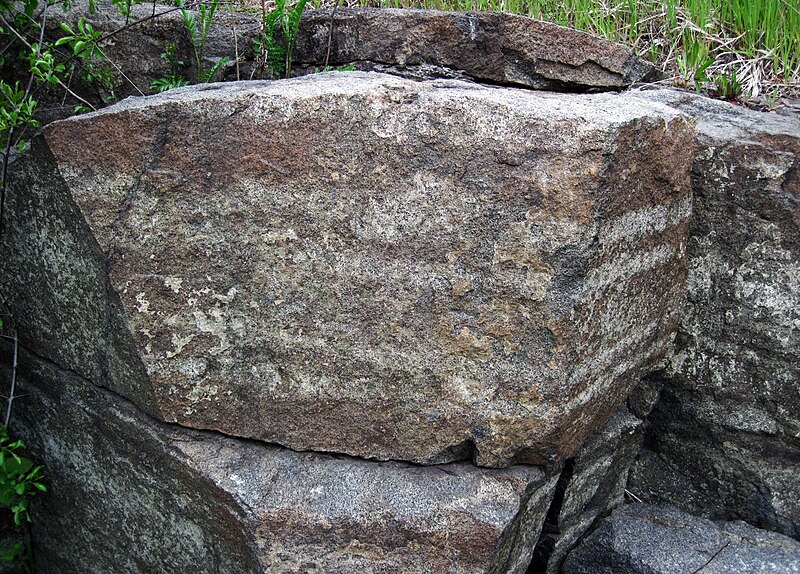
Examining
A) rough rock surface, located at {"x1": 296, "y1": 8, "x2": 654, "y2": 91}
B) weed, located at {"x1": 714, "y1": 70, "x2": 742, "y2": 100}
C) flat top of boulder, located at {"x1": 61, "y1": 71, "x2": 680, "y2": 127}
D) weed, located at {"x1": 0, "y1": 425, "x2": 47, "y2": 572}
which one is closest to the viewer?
flat top of boulder, located at {"x1": 61, "y1": 71, "x2": 680, "y2": 127}

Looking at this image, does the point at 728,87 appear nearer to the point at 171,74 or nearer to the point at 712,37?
the point at 712,37

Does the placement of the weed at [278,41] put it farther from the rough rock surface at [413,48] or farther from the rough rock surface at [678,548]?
the rough rock surface at [678,548]

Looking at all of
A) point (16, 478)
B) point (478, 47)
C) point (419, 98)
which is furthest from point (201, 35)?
point (16, 478)

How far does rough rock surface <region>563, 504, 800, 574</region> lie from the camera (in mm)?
1999

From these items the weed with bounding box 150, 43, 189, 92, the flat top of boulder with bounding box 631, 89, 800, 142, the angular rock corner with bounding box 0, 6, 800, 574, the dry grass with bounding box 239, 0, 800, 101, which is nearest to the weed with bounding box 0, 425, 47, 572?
the angular rock corner with bounding box 0, 6, 800, 574

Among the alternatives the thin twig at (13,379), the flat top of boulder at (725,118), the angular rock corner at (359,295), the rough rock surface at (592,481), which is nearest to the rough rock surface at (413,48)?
the flat top of boulder at (725,118)

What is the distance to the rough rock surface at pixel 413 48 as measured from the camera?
2.34m

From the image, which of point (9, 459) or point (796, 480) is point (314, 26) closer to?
point (9, 459)

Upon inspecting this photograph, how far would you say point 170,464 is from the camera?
193cm

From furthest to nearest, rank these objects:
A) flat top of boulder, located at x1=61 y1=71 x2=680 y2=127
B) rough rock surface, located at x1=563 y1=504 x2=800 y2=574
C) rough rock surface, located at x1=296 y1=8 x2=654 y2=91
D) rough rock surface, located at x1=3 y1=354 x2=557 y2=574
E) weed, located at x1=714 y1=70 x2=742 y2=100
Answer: weed, located at x1=714 y1=70 x2=742 y2=100 → rough rock surface, located at x1=296 y1=8 x2=654 y2=91 → rough rock surface, located at x1=563 y1=504 x2=800 y2=574 → rough rock surface, located at x1=3 y1=354 x2=557 y2=574 → flat top of boulder, located at x1=61 y1=71 x2=680 y2=127

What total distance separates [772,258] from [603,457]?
2.23 ft

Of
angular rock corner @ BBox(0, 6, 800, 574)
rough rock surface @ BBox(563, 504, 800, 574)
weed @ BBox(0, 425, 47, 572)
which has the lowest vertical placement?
weed @ BBox(0, 425, 47, 572)

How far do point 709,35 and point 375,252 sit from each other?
5.21 feet

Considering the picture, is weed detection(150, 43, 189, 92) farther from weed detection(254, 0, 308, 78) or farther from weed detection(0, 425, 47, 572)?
weed detection(0, 425, 47, 572)
